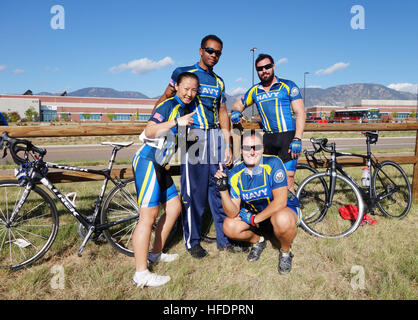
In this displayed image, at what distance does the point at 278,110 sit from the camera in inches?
147

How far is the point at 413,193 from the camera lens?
17.0 feet

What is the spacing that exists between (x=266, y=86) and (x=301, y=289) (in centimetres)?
257

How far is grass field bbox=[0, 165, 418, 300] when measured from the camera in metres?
2.68

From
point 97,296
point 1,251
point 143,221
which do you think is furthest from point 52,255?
point 143,221

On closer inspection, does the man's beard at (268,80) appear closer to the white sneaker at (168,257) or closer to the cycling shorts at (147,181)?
the cycling shorts at (147,181)

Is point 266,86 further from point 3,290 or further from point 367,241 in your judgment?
point 3,290

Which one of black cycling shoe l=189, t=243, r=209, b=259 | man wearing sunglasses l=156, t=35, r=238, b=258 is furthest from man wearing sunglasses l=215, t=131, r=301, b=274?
black cycling shoe l=189, t=243, r=209, b=259

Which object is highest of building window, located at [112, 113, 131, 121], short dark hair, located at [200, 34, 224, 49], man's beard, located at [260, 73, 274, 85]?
building window, located at [112, 113, 131, 121]

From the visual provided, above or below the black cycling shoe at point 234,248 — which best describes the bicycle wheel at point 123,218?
above

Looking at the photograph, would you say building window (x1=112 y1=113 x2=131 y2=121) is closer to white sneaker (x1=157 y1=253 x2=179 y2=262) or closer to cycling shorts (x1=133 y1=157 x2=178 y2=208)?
white sneaker (x1=157 y1=253 x2=179 y2=262)

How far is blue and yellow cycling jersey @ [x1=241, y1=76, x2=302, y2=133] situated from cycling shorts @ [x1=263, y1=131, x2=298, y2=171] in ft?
0.23

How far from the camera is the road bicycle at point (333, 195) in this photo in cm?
402

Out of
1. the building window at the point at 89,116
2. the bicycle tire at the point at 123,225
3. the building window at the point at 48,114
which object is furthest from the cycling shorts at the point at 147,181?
the building window at the point at 48,114

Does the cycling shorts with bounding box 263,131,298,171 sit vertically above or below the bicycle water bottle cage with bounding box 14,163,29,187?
above
